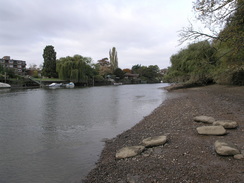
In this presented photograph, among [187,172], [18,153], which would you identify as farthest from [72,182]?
[18,153]

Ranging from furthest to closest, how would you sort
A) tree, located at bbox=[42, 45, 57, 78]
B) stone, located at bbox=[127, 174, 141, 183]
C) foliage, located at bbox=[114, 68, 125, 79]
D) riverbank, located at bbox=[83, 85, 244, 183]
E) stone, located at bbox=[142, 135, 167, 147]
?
foliage, located at bbox=[114, 68, 125, 79]
tree, located at bbox=[42, 45, 57, 78]
stone, located at bbox=[142, 135, 167, 147]
stone, located at bbox=[127, 174, 141, 183]
riverbank, located at bbox=[83, 85, 244, 183]

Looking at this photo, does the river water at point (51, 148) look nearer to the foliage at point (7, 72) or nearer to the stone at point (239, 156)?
the stone at point (239, 156)

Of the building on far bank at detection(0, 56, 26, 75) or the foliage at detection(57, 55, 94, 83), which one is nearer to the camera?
the foliage at detection(57, 55, 94, 83)

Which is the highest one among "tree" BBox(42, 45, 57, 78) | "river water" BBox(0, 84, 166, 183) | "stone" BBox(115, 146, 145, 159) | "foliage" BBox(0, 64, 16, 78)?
"tree" BBox(42, 45, 57, 78)

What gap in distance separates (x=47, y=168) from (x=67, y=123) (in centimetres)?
680

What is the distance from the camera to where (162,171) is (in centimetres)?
479

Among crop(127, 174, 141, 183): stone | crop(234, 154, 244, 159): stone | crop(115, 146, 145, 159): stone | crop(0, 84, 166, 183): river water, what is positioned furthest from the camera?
crop(115, 146, 145, 159): stone

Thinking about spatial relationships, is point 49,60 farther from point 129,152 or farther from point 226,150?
point 226,150

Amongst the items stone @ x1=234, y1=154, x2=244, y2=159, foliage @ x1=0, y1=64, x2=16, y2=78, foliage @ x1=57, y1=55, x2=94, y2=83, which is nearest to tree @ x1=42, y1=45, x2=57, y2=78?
foliage @ x1=57, y1=55, x2=94, y2=83

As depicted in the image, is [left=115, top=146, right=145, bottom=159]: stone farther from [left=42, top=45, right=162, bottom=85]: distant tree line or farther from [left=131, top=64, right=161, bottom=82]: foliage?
[left=131, top=64, right=161, bottom=82]: foliage

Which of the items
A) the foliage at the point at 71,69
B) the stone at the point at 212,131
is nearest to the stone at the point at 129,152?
the stone at the point at 212,131


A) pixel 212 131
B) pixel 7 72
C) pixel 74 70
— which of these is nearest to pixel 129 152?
pixel 212 131

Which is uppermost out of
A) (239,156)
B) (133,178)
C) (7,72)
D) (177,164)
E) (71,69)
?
(71,69)

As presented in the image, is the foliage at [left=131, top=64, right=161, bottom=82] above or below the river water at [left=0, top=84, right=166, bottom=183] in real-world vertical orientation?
above
